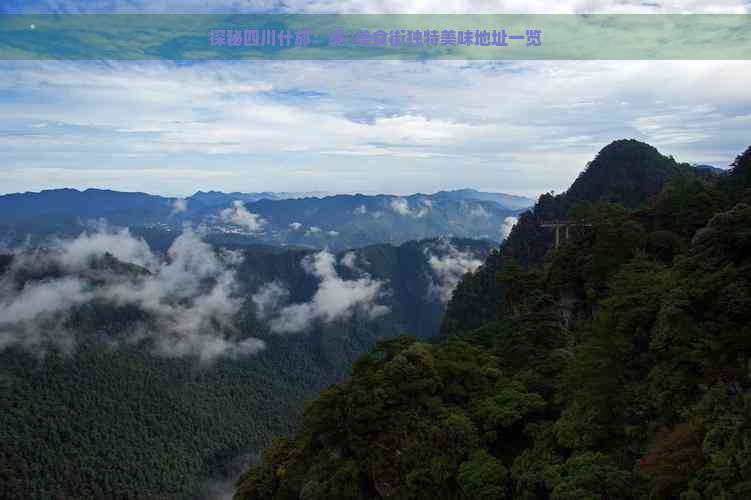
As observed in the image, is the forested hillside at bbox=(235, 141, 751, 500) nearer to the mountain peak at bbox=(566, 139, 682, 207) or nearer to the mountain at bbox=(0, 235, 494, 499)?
the mountain peak at bbox=(566, 139, 682, 207)

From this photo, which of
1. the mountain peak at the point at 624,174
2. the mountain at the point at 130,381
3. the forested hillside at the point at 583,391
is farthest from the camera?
the mountain at the point at 130,381

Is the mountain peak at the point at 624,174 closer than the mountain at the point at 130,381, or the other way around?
the mountain peak at the point at 624,174

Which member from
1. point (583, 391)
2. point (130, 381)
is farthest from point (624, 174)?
point (130, 381)

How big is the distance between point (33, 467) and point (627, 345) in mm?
106377

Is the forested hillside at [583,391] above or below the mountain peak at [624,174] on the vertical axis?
below

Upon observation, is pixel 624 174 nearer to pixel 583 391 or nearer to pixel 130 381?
pixel 583 391

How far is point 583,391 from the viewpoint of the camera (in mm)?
21375

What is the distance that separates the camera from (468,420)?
2572 cm

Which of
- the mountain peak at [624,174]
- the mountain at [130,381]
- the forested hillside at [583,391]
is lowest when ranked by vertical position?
the mountain at [130,381]

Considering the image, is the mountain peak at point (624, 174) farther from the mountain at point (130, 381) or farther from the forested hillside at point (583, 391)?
the mountain at point (130, 381)

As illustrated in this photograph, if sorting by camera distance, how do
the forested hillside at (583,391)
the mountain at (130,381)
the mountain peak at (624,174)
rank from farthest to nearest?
the mountain at (130,381) → the mountain peak at (624,174) → the forested hillside at (583,391)

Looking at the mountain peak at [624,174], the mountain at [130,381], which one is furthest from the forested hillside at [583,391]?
the mountain at [130,381]

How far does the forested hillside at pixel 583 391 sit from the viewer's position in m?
16.5

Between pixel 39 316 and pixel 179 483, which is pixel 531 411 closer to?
pixel 179 483
